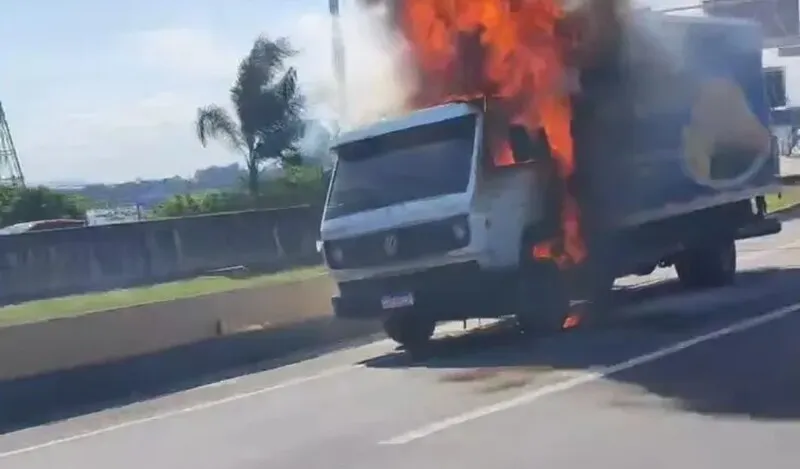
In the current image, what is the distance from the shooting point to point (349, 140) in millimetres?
A: 15664

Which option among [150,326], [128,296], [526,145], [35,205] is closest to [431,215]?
[526,145]

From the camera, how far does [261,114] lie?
3662 centimetres

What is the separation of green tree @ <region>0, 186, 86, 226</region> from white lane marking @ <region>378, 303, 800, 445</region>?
2636 centimetres

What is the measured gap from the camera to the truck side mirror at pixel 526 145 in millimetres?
15297

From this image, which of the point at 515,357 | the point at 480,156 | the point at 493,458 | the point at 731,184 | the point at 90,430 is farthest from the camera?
the point at 731,184

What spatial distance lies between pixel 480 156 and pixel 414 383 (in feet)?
10.2

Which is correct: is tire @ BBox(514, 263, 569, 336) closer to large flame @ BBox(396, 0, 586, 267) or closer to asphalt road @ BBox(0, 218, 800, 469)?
large flame @ BBox(396, 0, 586, 267)

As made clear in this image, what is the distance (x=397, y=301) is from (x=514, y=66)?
9.75ft

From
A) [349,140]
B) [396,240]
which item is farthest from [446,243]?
[349,140]

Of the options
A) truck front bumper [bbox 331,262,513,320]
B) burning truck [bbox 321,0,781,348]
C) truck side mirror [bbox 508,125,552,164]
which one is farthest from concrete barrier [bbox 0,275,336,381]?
truck side mirror [bbox 508,125,552,164]

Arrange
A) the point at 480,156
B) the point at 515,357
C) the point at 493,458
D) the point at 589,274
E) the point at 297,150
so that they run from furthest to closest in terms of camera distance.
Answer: the point at 297,150 → the point at 589,274 → the point at 480,156 → the point at 515,357 → the point at 493,458

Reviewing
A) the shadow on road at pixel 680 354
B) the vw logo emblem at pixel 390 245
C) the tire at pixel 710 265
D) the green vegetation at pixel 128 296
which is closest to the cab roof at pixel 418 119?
the vw logo emblem at pixel 390 245

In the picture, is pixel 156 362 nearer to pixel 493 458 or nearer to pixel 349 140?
pixel 349 140

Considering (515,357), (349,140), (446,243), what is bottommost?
(515,357)
